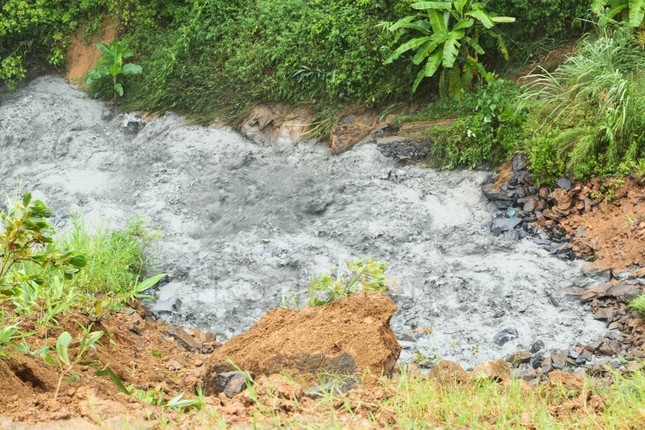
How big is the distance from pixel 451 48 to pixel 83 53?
581 centimetres

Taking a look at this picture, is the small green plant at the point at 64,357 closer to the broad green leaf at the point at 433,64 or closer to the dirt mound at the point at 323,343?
the dirt mound at the point at 323,343

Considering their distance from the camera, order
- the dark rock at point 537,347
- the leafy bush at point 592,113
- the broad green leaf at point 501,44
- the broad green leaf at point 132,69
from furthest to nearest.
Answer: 1. the broad green leaf at point 132,69
2. the broad green leaf at point 501,44
3. the leafy bush at point 592,113
4. the dark rock at point 537,347

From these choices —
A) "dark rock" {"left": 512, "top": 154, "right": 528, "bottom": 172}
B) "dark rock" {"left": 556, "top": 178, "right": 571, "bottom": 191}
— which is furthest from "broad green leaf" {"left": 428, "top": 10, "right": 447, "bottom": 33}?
"dark rock" {"left": 556, "top": 178, "right": 571, "bottom": 191}

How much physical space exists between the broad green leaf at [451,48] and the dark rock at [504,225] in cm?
176

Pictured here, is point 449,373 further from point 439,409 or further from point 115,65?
point 115,65

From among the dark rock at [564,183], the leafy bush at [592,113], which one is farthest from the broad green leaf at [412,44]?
the dark rock at [564,183]

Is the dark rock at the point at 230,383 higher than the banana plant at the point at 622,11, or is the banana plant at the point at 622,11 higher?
the dark rock at the point at 230,383

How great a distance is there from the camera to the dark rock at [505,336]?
6410 mm

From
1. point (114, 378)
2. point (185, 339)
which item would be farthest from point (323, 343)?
point (185, 339)

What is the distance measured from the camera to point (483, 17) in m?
8.73

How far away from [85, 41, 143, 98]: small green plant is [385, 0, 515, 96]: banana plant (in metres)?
3.77

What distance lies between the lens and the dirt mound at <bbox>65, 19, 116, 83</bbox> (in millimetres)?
12000

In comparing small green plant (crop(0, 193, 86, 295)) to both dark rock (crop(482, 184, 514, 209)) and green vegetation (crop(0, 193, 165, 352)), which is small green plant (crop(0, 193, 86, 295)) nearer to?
green vegetation (crop(0, 193, 165, 352))

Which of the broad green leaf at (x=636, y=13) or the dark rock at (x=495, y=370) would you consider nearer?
the dark rock at (x=495, y=370)
